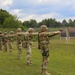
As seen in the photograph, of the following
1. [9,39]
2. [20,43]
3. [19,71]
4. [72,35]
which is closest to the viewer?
[19,71]

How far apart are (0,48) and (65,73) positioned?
55.6 ft

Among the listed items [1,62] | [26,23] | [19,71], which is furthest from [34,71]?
[26,23]

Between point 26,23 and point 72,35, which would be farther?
point 26,23

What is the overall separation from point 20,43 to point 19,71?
535 centimetres

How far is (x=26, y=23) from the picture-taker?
13275 centimetres

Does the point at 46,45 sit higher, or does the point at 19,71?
the point at 46,45

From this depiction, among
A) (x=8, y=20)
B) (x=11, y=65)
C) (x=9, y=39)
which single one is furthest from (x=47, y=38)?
(x=8, y=20)

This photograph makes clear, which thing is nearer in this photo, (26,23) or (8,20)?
(8,20)

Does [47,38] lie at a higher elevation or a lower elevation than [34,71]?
higher

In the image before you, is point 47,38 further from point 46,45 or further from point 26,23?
point 26,23

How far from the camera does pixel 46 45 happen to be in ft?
57.5

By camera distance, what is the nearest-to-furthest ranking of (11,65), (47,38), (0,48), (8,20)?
(47,38) < (11,65) < (0,48) < (8,20)

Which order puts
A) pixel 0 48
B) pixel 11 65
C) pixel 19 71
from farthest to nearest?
pixel 0 48 < pixel 11 65 < pixel 19 71

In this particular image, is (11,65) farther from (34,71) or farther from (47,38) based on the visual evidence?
(47,38)
